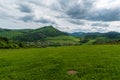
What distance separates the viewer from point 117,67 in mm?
28016

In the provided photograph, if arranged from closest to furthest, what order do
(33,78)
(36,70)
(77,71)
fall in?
1. (33,78)
2. (77,71)
3. (36,70)

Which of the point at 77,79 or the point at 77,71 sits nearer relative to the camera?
the point at 77,79

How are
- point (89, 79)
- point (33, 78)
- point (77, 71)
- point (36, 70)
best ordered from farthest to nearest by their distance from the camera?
point (36, 70) → point (77, 71) → point (33, 78) → point (89, 79)

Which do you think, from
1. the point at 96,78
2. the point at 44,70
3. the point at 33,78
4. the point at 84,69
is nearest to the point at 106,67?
the point at 84,69

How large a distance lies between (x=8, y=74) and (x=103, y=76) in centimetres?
1294

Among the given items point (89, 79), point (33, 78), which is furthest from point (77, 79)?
point (33, 78)

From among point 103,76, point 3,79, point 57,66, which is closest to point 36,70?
point 57,66

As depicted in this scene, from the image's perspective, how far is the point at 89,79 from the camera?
23031mm

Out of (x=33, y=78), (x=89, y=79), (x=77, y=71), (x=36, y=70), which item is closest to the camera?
(x=89, y=79)

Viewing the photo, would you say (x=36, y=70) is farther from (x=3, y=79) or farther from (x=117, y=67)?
(x=117, y=67)

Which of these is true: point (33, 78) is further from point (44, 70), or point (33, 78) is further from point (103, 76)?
point (103, 76)

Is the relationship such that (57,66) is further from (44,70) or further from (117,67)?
(117,67)

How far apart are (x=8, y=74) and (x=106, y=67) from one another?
14.0m

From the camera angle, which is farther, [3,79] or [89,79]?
[3,79]
